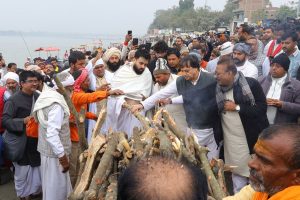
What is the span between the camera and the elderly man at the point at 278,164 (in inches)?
77.0

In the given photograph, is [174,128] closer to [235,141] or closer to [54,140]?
[235,141]

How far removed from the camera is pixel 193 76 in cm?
483

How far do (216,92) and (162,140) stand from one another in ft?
4.58

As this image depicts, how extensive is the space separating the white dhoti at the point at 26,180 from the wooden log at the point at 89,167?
6.49 feet

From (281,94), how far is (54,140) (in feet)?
9.44

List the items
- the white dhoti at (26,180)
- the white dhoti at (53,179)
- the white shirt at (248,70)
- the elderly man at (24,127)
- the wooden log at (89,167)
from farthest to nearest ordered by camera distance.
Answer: the white shirt at (248,70)
the white dhoti at (26,180)
the elderly man at (24,127)
the white dhoti at (53,179)
the wooden log at (89,167)

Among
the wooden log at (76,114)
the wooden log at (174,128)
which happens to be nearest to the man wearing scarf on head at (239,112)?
the wooden log at (174,128)

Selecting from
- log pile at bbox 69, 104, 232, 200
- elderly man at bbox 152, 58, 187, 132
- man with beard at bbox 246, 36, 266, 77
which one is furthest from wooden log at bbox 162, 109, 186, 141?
man with beard at bbox 246, 36, 266, 77

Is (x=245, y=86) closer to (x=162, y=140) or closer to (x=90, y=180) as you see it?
(x=162, y=140)

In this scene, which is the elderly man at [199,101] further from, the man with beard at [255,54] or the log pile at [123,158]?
the man with beard at [255,54]

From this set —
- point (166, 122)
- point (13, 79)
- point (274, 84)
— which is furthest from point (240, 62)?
point (13, 79)

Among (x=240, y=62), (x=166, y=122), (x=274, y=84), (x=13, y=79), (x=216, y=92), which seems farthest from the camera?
(x=13, y=79)

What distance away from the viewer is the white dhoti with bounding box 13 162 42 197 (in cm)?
534

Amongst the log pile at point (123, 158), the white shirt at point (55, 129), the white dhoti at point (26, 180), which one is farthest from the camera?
the white dhoti at point (26, 180)
